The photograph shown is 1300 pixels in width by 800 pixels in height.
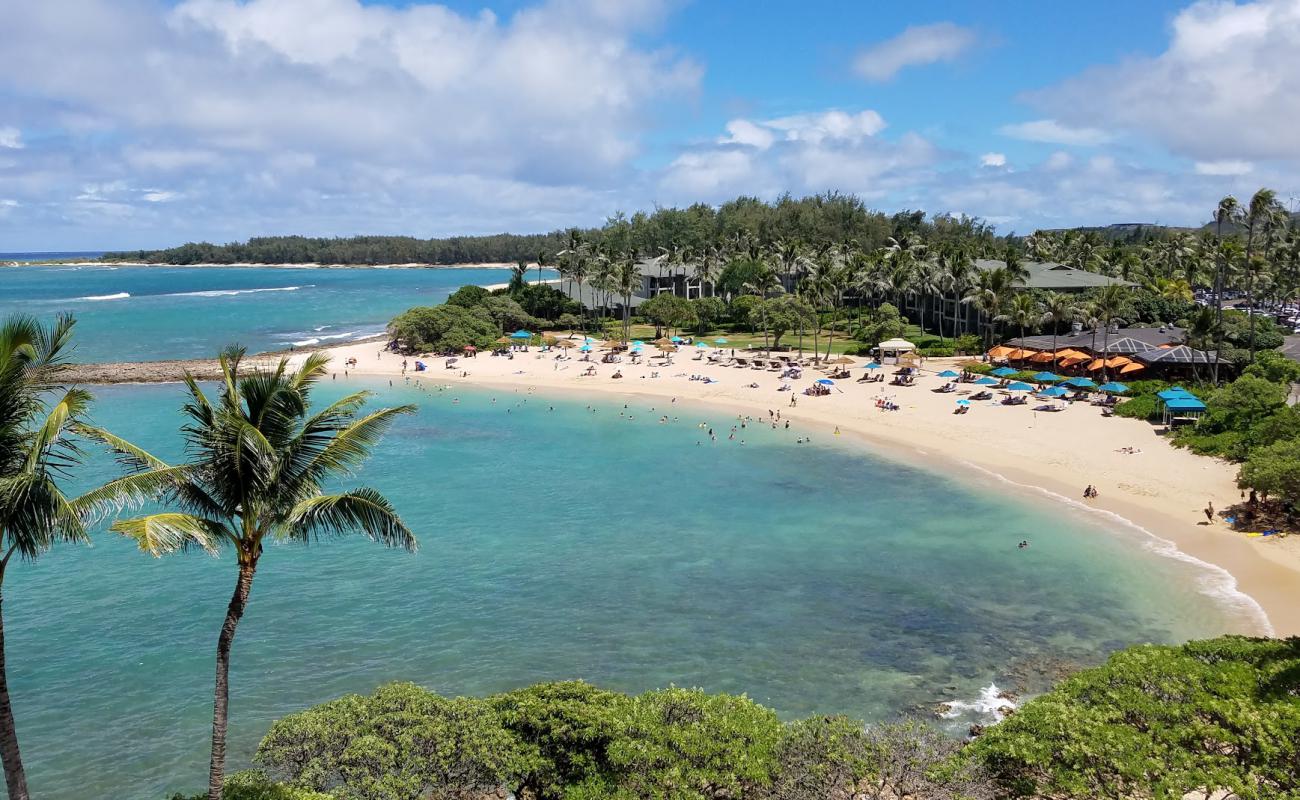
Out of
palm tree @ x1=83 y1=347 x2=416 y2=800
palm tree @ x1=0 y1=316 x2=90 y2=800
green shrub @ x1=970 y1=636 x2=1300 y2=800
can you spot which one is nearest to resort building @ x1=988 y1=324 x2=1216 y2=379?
green shrub @ x1=970 y1=636 x2=1300 y2=800

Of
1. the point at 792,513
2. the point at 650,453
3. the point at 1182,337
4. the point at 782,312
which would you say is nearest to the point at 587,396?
the point at 650,453

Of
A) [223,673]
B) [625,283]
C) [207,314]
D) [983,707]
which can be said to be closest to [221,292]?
[207,314]

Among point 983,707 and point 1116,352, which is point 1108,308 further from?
point 983,707

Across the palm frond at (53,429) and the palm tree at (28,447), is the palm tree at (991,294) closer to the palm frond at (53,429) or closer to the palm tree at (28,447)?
the palm frond at (53,429)

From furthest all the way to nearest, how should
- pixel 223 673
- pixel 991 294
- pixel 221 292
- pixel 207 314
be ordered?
pixel 221 292 < pixel 207 314 < pixel 991 294 < pixel 223 673

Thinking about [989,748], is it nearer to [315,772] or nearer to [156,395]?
[315,772]

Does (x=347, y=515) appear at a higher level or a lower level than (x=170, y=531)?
lower

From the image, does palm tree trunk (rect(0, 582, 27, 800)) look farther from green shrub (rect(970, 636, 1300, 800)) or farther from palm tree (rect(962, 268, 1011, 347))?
palm tree (rect(962, 268, 1011, 347))
